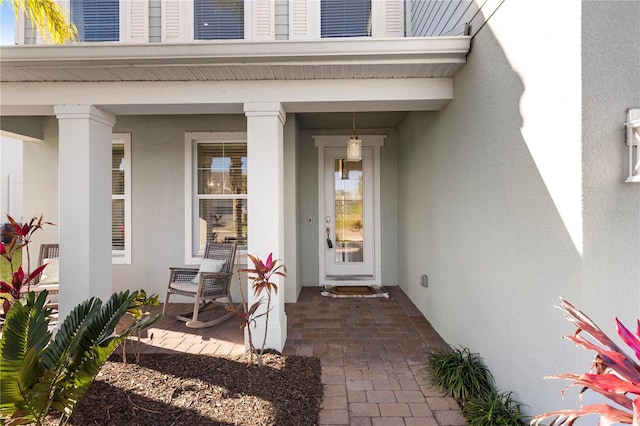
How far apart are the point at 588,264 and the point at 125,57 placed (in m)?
3.52

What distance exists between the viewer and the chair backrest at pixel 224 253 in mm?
4241

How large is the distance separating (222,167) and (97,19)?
245 centimetres

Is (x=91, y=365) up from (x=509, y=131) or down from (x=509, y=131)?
down

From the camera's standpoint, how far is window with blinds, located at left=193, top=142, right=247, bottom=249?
16.2 ft

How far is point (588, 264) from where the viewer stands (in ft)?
5.20

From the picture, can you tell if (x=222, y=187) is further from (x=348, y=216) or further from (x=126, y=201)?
(x=348, y=216)

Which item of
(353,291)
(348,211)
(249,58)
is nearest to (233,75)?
(249,58)

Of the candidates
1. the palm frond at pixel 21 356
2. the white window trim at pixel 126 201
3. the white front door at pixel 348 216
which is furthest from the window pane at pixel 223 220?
the palm frond at pixel 21 356

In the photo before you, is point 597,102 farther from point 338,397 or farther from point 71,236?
point 71,236

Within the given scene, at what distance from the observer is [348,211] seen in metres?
5.70

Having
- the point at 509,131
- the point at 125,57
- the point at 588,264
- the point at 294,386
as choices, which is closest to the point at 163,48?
the point at 125,57

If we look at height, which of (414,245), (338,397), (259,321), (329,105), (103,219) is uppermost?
(329,105)

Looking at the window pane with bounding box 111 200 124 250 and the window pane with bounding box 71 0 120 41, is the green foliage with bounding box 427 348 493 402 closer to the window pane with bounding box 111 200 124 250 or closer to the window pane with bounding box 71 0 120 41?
the window pane with bounding box 111 200 124 250

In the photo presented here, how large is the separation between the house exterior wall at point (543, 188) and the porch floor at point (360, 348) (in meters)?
0.54
